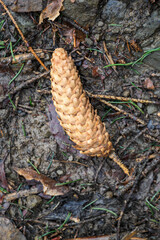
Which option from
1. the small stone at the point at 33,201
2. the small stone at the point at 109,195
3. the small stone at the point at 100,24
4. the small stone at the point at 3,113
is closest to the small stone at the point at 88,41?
the small stone at the point at 100,24

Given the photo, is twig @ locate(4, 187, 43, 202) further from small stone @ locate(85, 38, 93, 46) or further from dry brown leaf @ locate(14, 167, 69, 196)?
small stone @ locate(85, 38, 93, 46)

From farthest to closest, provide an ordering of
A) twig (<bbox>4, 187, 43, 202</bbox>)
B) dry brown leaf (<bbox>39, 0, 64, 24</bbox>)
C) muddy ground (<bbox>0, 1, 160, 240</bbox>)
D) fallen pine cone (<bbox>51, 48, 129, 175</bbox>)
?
twig (<bbox>4, 187, 43, 202</bbox>) < muddy ground (<bbox>0, 1, 160, 240</bbox>) < dry brown leaf (<bbox>39, 0, 64, 24</bbox>) < fallen pine cone (<bbox>51, 48, 129, 175</bbox>)

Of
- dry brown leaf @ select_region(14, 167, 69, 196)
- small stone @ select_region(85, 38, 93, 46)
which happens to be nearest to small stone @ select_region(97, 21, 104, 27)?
small stone @ select_region(85, 38, 93, 46)

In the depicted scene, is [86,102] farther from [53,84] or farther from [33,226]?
[33,226]

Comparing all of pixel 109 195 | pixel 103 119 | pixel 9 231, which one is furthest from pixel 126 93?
pixel 9 231

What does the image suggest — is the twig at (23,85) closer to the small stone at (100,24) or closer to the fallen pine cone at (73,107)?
the fallen pine cone at (73,107)

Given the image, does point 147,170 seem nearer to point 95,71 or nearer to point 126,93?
point 126,93
